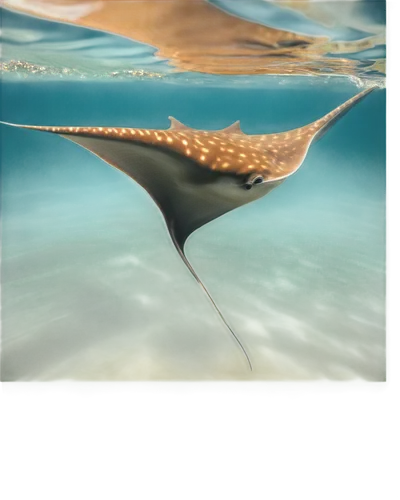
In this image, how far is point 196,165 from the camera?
3326 millimetres

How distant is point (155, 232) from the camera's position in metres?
9.83

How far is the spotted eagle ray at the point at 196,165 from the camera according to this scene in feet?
9.52

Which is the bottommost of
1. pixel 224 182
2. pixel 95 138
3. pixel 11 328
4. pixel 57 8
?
pixel 11 328

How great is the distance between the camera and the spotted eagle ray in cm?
290

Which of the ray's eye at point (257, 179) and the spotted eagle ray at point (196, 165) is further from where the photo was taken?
the ray's eye at point (257, 179)

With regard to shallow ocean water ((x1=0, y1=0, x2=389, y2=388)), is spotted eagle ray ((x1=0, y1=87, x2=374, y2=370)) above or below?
above

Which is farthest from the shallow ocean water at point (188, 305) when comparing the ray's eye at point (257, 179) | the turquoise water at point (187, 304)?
the ray's eye at point (257, 179)

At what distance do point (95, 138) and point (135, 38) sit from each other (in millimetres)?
5818

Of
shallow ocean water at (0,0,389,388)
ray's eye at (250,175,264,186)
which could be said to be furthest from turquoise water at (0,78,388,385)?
ray's eye at (250,175,264,186)

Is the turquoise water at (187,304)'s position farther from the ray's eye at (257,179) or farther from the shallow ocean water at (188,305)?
the ray's eye at (257,179)

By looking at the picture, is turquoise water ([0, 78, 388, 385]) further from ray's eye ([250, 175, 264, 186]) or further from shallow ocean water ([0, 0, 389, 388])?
ray's eye ([250, 175, 264, 186])
